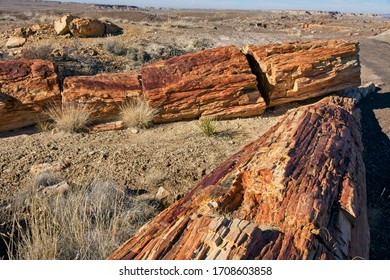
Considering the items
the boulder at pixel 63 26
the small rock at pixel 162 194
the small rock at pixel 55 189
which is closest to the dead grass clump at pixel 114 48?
the boulder at pixel 63 26

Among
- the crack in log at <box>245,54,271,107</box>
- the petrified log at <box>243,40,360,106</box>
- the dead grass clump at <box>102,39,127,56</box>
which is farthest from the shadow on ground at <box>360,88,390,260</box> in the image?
the dead grass clump at <box>102,39,127,56</box>

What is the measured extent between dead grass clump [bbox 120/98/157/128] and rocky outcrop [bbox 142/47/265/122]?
0.57 feet

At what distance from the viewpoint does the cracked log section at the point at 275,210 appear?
2.62 metres

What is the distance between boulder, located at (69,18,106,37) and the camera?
1517cm

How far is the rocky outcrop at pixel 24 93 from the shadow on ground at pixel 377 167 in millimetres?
5759

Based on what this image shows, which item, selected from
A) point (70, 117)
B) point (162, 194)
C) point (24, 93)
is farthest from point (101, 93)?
point (162, 194)

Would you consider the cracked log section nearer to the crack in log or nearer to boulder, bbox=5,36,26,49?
the crack in log

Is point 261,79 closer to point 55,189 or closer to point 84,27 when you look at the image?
point 55,189

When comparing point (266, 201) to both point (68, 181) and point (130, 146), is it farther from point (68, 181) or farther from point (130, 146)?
point (130, 146)

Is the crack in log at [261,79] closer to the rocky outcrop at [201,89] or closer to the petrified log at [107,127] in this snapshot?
the rocky outcrop at [201,89]

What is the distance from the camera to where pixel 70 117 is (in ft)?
21.8

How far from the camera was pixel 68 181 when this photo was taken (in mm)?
5082

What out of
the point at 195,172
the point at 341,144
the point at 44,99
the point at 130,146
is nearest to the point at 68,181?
the point at 130,146

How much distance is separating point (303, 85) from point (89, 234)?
5650mm
